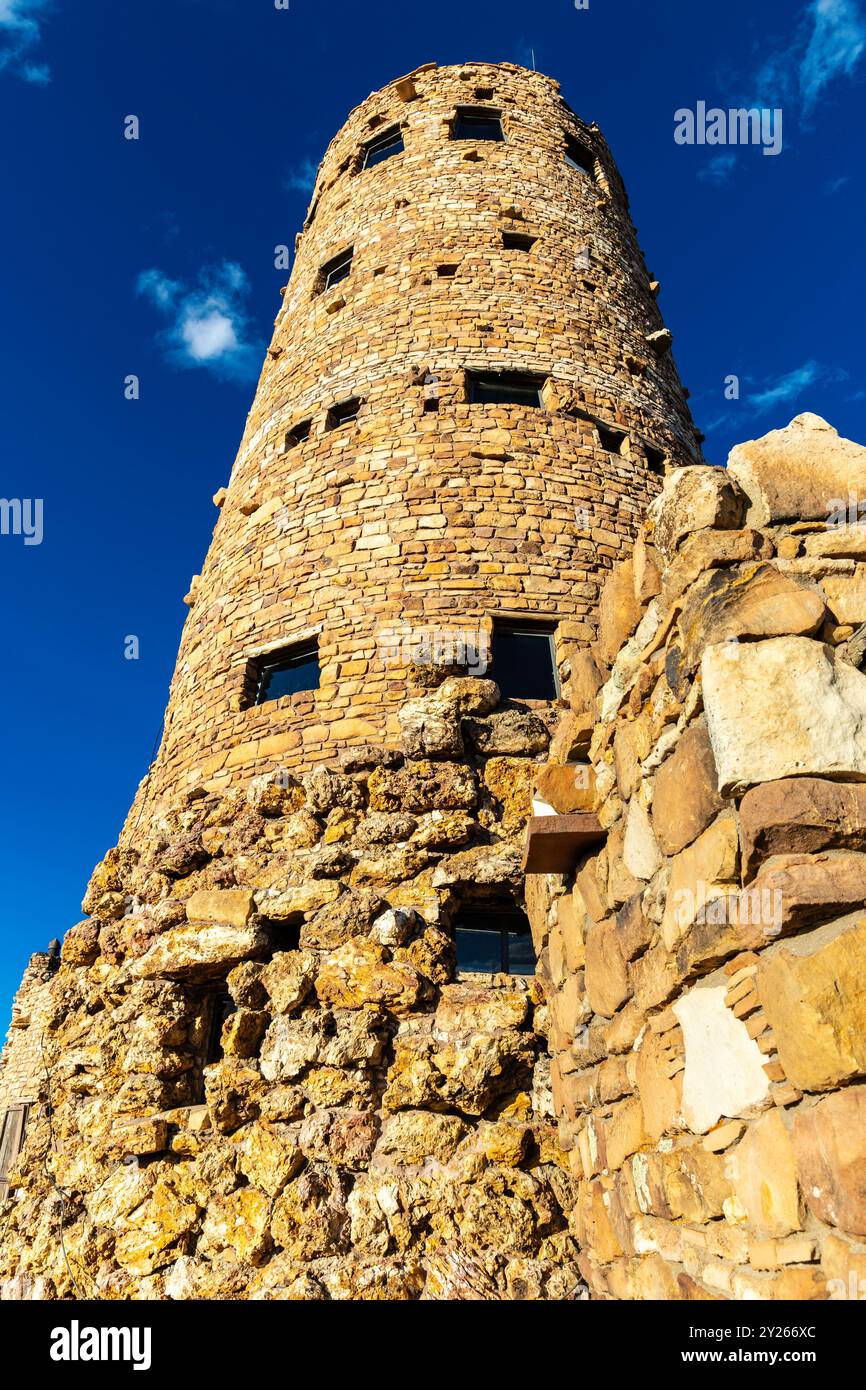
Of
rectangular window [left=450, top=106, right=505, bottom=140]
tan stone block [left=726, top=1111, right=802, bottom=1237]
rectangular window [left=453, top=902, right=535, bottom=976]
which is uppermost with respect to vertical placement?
rectangular window [left=450, top=106, right=505, bottom=140]

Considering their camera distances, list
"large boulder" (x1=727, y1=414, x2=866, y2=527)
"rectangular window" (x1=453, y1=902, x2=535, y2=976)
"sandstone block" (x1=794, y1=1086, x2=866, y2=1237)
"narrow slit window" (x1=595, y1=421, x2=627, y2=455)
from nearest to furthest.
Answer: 1. "sandstone block" (x1=794, y1=1086, x2=866, y2=1237)
2. "large boulder" (x1=727, y1=414, x2=866, y2=527)
3. "rectangular window" (x1=453, y1=902, x2=535, y2=976)
4. "narrow slit window" (x1=595, y1=421, x2=627, y2=455)

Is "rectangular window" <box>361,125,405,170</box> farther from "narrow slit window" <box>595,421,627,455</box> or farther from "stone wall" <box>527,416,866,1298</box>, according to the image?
"stone wall" <box>527,416,866,1298</box>

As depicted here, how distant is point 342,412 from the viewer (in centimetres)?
834

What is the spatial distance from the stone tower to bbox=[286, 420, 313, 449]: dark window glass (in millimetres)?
21

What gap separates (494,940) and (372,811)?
1131mm

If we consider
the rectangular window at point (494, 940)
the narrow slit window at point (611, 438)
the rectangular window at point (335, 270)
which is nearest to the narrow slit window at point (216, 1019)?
the rectangular window at point (494, 940)

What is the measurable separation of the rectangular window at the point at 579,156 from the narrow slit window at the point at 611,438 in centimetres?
575

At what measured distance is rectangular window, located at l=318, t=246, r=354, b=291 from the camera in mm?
10219

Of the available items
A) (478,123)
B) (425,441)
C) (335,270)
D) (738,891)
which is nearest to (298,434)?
(425,441)

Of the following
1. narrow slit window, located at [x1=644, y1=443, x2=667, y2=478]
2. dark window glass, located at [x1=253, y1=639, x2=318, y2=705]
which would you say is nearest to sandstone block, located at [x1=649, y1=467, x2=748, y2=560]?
dark window glass, located at [x1=253, y1=639, x2=318, y2=705]

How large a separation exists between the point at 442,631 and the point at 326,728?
112cm

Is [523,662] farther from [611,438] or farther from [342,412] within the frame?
[342,412]

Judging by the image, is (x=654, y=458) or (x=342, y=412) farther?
(x=654, y=458)

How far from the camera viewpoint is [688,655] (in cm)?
256
